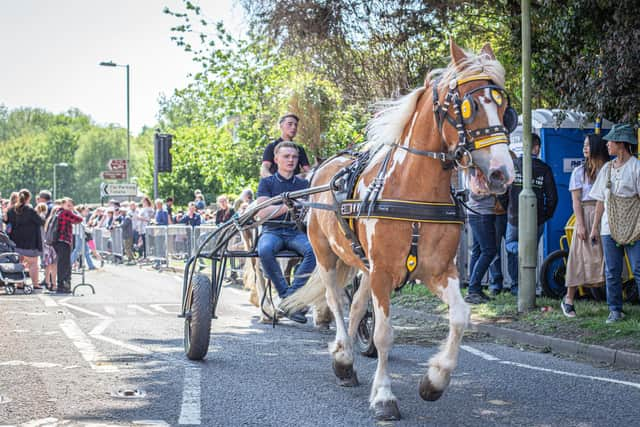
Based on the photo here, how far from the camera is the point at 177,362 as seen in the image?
26.0 feet

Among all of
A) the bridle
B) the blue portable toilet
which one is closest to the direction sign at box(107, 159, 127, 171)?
the blue portable toilet

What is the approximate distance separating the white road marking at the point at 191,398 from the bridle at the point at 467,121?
231 cm

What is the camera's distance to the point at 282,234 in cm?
945

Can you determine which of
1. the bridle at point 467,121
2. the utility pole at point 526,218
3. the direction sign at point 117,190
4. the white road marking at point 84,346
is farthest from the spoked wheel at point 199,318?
the direction sign at point 117,190

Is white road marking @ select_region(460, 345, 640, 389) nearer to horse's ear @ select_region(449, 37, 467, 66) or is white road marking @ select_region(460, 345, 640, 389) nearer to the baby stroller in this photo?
horse's ear @ select_region(449, 37, 467, 66)

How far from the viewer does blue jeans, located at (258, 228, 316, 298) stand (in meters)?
9.02

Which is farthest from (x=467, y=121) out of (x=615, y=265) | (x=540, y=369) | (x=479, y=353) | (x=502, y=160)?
(x=615, y=265)

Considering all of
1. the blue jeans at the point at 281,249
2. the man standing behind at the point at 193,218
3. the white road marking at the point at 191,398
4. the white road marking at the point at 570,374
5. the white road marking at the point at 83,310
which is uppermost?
the man standing behind at the point at 193,218

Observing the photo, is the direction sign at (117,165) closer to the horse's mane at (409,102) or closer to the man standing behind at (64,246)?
the man standing behind at (64,246)

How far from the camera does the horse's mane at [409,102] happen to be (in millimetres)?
5672

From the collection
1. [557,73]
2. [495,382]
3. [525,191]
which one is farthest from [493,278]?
[495,382]

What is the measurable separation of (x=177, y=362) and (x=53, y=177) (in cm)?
10468

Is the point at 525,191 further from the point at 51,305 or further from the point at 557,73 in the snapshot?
the point at 51,305

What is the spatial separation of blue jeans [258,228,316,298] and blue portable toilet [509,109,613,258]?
4.62m
